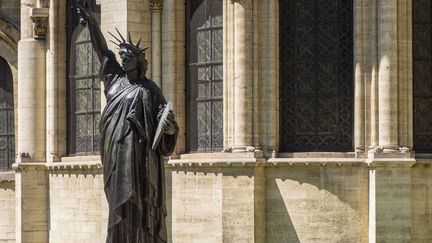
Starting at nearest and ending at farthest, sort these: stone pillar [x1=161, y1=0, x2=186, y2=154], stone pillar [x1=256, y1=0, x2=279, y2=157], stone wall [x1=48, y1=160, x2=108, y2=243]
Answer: stone pillar [x1=256, y1=0, x2=279, y2=157] < stone pillar [x1=161, y1=0, x2=186, y2=154] < stone wall [x1=48, y1=160, x2=108, y2=243]

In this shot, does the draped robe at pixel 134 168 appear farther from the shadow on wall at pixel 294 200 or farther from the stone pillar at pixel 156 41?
the stone pillar at pixel 156 41

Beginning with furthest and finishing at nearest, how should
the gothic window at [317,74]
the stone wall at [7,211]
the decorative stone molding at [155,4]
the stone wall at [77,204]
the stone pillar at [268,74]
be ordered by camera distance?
the stone wall at [7,211], the stone wall at [77,204], the decorative stone molding at [155,4], the stone pillar at [268,74], the gothic window at [317,74]

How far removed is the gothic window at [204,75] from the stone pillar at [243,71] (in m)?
0.74

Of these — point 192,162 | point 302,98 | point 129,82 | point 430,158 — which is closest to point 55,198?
point 192,162

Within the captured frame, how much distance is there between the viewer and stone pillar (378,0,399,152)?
72.6ft

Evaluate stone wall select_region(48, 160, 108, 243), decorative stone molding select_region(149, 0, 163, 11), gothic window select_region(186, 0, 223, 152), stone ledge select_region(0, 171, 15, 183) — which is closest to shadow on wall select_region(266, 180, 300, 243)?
gothic window select_region(186, 0, 223, 152)

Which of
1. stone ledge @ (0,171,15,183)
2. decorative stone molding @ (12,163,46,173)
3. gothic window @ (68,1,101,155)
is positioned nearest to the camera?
gothic window @ (68,1,101,155)

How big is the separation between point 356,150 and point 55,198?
320 inches

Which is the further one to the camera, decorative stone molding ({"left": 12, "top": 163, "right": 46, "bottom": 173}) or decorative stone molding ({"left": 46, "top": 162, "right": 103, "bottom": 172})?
decorative stone molding ({"left": 12, "top": 163, "right": 46, "bottom": 173})

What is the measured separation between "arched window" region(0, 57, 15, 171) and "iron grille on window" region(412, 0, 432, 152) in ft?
38.8

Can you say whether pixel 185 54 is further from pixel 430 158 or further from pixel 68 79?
pixel 430 158

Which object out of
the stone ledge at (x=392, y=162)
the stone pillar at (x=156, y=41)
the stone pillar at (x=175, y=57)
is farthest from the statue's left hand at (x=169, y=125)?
the stone pillar at (x=156, y=41)

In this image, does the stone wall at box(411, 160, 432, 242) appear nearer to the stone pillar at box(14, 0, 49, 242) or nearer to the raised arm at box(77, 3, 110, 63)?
the stone pillar at box(14, 0, 49, 242)

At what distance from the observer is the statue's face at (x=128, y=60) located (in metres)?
12.5
